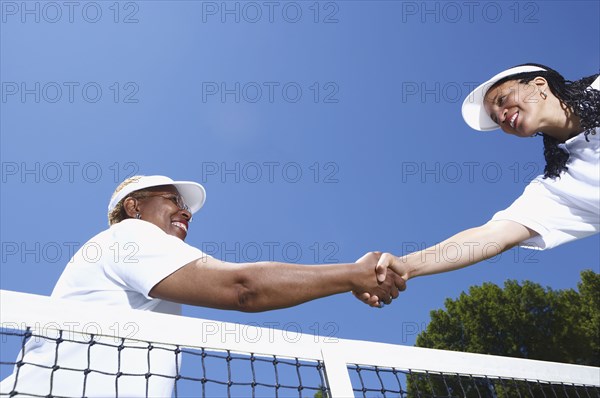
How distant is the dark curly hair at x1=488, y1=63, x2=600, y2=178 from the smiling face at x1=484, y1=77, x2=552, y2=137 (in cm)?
6

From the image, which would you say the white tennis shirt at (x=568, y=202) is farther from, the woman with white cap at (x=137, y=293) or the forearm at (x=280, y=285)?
the woman with white cap at (x=137, y=293)

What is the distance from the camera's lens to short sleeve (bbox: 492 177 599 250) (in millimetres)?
5246

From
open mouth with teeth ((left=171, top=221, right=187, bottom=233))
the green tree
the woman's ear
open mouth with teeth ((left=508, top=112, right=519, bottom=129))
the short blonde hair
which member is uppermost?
the green tree

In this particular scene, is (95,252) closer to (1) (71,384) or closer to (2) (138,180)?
(1) (71,384)

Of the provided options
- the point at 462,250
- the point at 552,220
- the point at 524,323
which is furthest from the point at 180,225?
the point at 524,323

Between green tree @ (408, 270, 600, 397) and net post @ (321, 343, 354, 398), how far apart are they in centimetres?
2104

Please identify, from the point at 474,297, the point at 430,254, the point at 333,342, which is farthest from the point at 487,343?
the point at 333,342

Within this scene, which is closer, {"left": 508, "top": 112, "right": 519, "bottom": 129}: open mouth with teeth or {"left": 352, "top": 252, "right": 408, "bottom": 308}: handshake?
{"left": 508, "top": 112, "right": 519, "bottom": 129}: open mouth with teeth

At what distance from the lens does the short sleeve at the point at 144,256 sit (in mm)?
3609

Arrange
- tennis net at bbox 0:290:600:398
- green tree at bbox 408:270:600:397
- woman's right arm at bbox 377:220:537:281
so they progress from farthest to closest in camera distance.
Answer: green tree at bbox 408:270:600:397 < woman's right arm at bbox 377:220:537:281 < tennis net at bbox 0:290:600:398

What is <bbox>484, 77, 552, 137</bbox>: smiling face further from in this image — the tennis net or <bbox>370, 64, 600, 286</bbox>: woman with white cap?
the tennis net

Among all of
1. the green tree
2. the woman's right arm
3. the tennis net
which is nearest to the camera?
the tennis net

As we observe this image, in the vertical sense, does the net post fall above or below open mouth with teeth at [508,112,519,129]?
below

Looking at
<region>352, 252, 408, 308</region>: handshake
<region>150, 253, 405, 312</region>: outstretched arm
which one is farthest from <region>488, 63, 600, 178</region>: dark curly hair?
<region>150, 253, 405, 312</region>: outstretched arm
